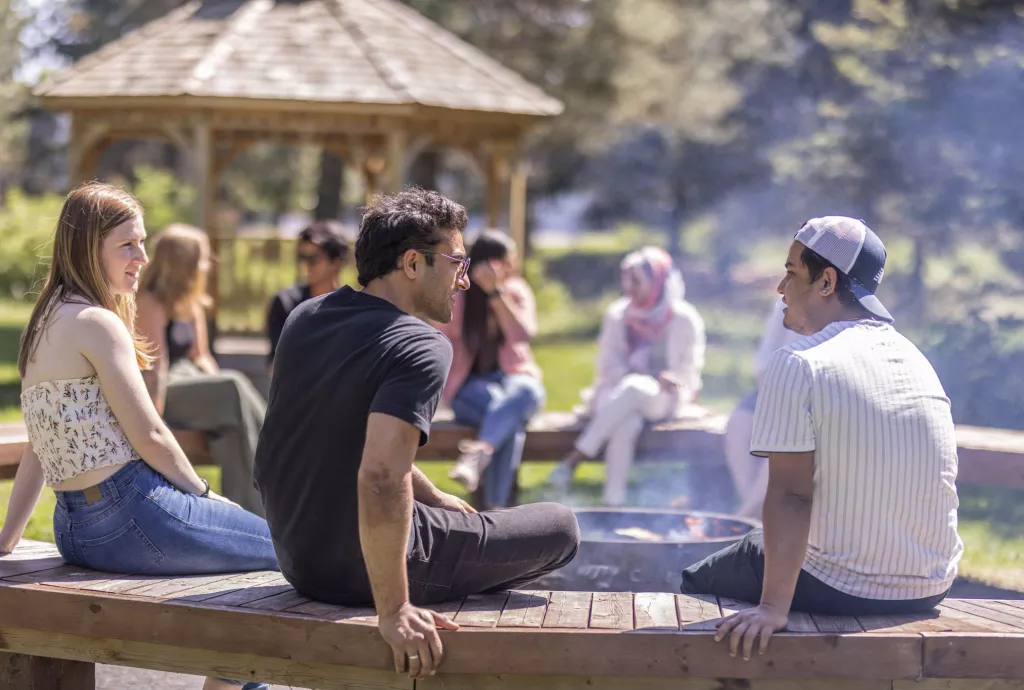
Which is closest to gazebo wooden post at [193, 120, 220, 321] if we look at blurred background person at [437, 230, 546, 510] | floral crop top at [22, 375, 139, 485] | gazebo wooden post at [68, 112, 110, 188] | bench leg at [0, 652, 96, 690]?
gazebo wooden post at [68, 112, 110, 188]

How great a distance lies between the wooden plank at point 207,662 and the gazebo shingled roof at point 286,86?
308 inches

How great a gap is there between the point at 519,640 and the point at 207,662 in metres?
0.92

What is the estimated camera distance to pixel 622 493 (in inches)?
280

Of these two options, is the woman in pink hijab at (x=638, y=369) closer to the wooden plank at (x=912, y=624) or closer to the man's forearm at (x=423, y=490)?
the man's forearm at (x=423, y=490)

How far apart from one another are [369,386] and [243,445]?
3231 mm

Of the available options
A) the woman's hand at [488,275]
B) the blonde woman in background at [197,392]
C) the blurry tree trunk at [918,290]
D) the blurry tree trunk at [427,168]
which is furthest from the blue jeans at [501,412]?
the blurry tree trunk at [427,168]

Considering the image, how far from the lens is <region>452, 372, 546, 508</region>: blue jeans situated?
22.9 ft

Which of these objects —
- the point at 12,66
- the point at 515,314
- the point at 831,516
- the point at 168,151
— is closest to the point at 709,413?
A: the point at 515,314

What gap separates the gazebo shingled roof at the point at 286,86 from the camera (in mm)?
11047

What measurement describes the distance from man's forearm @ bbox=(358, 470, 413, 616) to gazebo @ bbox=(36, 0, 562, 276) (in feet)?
27.5

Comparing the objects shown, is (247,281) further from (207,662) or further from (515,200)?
(207,662)

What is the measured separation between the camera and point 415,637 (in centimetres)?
310

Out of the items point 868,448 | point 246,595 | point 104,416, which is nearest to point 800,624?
point 868,448

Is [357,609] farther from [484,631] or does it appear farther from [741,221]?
[741,221]
